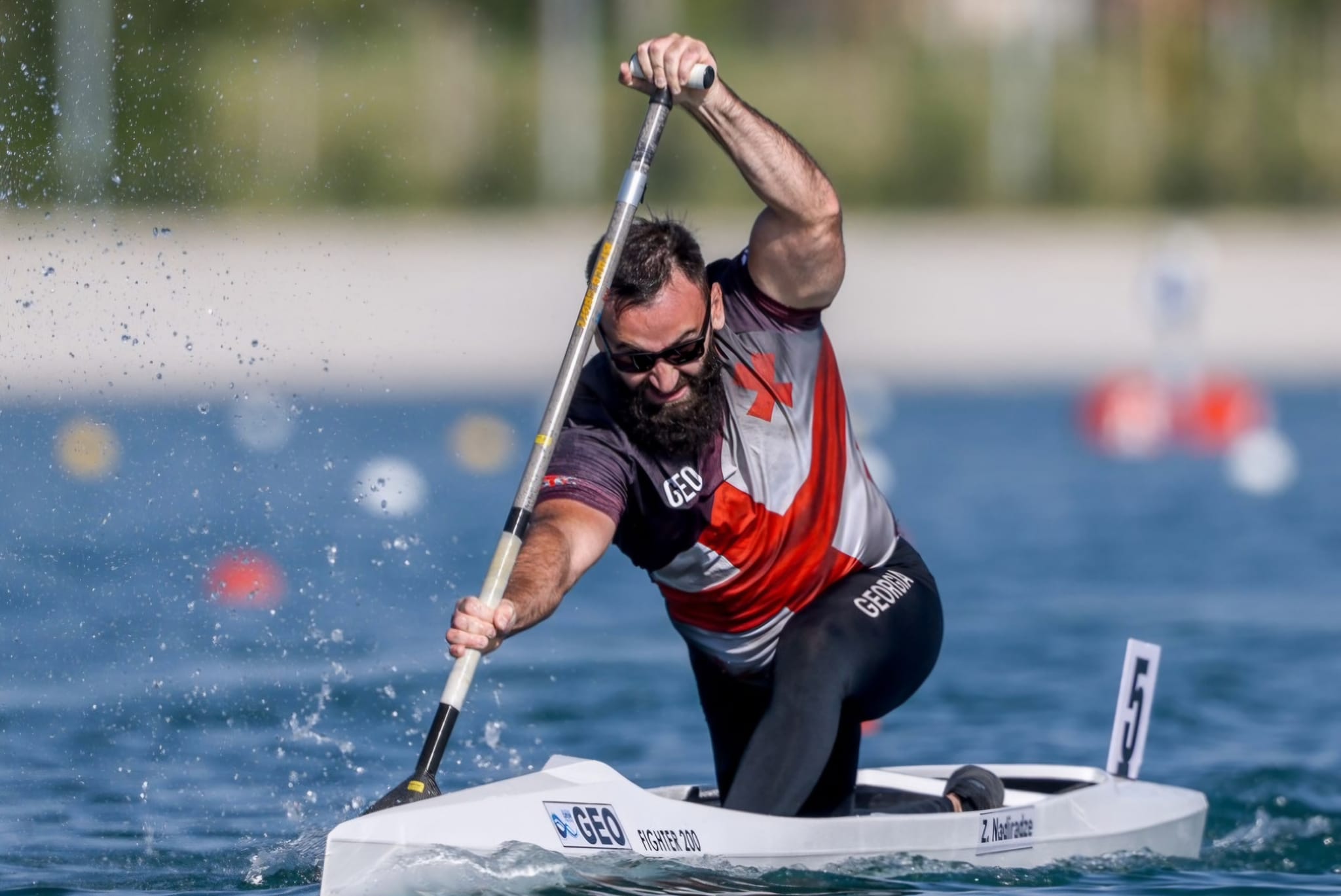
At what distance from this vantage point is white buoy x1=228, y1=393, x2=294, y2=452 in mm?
19516

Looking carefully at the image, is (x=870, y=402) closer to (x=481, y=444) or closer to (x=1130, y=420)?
(x=1130, y=420)

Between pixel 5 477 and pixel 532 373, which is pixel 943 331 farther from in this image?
pixel 5 477

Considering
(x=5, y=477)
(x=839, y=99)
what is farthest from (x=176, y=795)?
(x=839, y=99)

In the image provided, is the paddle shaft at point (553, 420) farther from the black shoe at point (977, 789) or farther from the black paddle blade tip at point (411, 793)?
the black shoe at point (977, 789)

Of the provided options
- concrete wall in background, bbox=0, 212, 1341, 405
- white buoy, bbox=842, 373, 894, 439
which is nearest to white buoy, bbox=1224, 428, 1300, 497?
white buoy, bbox=842, 373, 894, 439

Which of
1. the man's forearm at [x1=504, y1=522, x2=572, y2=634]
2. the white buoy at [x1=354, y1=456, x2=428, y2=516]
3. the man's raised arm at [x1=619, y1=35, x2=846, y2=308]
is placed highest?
the white buoy at [x1=354, y1=456, x2=428, y2=516]

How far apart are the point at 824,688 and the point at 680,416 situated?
0.84 meters

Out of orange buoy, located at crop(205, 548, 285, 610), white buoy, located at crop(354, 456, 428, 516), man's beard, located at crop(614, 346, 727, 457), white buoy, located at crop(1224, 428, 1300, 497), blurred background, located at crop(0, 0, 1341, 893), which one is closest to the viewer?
man's beard, located at crop(614, 346, 727, 457)

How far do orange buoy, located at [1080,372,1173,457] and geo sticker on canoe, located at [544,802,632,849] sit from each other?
48.9 ft

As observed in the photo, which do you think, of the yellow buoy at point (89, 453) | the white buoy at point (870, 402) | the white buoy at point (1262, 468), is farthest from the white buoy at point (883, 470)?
the yellow buoy at point (89, 453)

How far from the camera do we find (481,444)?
18422mm

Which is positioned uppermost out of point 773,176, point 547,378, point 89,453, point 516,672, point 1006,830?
point 547,378

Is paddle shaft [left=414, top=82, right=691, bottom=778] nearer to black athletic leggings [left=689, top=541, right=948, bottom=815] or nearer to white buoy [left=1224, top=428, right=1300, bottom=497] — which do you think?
black athletic leggings [left=689, top=541, right=948, bottom=815]

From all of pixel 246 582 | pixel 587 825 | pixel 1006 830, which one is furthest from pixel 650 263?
pixel 246 582
